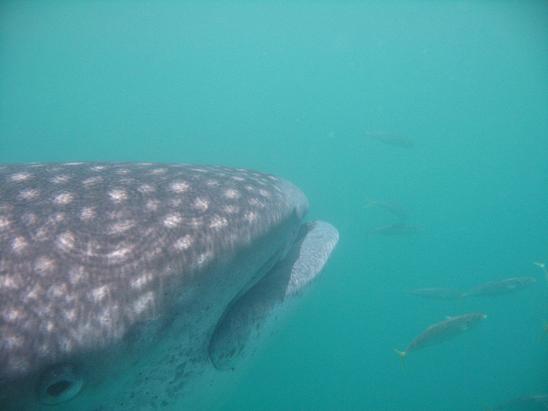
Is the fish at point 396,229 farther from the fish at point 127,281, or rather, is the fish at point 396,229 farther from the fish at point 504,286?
the fish at point 127,281

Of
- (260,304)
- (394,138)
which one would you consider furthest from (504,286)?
(260,304)

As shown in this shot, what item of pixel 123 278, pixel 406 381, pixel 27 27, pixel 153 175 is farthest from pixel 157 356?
pixel 27 27

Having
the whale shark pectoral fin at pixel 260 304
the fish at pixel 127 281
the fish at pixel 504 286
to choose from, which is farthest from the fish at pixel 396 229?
the fish at pixel 127 281

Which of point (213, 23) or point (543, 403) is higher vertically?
point (213, 23)

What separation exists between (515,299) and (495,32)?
315 ft

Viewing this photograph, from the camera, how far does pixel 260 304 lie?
275cm

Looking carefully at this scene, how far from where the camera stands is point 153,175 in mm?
2570

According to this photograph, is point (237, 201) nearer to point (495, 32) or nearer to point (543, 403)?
point (543, 403)

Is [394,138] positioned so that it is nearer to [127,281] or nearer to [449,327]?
[449,327]

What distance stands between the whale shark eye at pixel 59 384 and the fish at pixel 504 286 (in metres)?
12.0

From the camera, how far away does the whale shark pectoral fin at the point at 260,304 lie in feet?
8.19

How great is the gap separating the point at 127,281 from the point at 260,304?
4.10 feet

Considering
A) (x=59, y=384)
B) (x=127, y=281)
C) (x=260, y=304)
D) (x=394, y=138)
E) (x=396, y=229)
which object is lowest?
(x=396, y=229)

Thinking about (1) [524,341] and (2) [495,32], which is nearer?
(1) [524,341]
